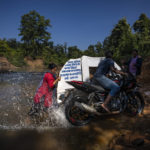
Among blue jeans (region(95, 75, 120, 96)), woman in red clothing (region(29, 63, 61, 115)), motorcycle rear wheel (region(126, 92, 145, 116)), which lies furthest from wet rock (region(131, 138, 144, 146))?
woman in red clothing (region(29, 63, 61, 115))

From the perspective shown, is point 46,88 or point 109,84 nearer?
point 109,84

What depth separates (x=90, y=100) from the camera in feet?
10.5

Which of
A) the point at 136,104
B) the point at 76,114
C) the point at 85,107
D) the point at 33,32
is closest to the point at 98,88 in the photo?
the point at 85,107

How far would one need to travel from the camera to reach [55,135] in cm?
286

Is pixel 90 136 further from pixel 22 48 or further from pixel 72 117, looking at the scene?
pixel 22 48

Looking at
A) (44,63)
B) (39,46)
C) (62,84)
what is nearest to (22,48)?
(39,46)

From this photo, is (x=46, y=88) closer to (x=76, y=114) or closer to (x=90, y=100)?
(x=76, y=114)

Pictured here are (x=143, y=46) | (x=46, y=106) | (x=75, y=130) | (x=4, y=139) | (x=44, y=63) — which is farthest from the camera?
(x=44, y=63)

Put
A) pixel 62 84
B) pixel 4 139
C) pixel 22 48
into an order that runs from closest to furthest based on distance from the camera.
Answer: pixel 4 139
pixel 62 84
pixel 22 48

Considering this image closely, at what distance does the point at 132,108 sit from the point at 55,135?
2.25 m

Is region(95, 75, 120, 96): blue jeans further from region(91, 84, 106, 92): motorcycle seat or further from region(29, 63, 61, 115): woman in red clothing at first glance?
region(29, 63, 61, 115): woman in red clothing

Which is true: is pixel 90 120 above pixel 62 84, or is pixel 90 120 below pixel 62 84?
below

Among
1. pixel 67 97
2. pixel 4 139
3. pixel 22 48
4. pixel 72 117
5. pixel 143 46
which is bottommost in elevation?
→ pixel 4 139

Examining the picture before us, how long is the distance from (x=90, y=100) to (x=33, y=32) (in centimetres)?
5683
